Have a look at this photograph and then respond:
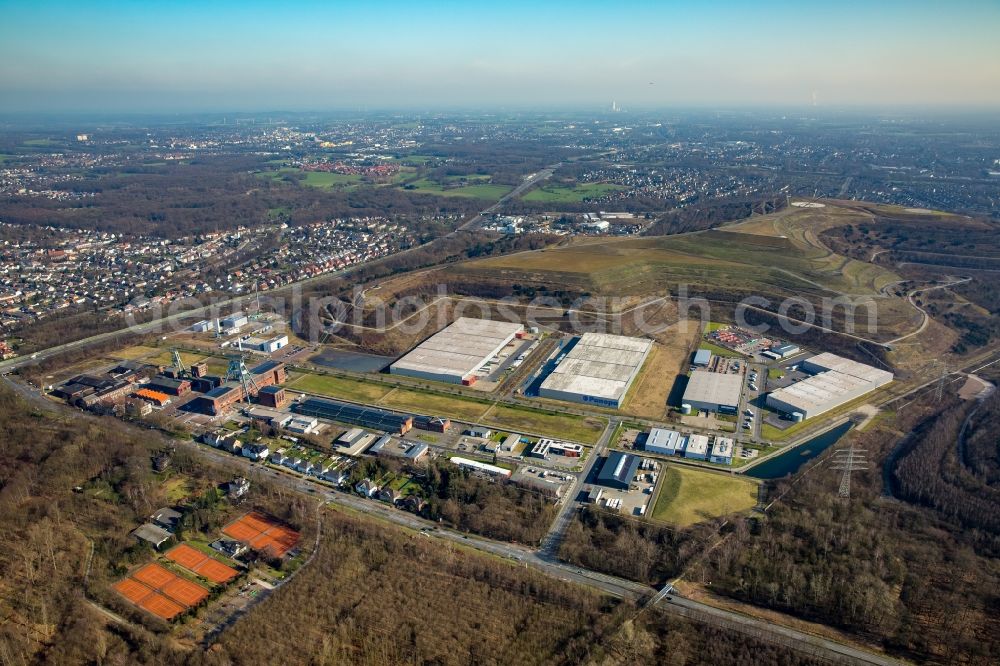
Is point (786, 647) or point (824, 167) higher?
point (824, 167)

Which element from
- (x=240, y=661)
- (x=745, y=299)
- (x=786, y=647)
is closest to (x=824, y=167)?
(x=745, y=299)

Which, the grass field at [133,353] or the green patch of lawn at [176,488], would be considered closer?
the green patch of lawn at [176,488]

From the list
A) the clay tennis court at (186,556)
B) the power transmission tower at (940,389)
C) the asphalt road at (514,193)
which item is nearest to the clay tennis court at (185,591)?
the clay tennis court at (186,556)

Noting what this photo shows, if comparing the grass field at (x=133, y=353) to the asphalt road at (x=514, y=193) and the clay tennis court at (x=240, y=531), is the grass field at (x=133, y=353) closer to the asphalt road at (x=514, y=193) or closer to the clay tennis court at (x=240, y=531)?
the clay tennis court at (x=240, y=531)

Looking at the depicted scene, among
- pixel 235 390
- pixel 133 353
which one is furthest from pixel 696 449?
pixel 133 353

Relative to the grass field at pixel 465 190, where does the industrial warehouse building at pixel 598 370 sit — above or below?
below

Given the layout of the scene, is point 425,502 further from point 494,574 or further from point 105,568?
point 105,568

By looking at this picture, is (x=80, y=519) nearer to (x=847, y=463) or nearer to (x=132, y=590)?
(x=132, y=590)
